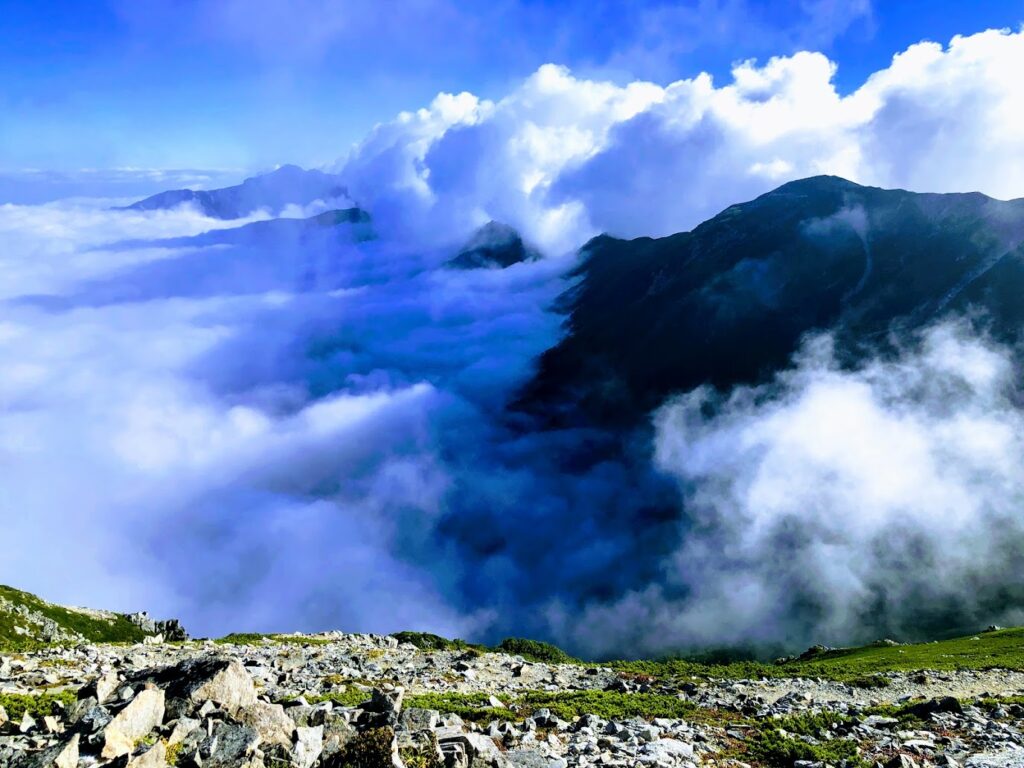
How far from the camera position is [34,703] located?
2503cm

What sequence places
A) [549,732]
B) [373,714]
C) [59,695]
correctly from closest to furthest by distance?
[373,714] → [549,732] → [59,695]

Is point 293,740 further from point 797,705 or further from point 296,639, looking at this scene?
point 296,639

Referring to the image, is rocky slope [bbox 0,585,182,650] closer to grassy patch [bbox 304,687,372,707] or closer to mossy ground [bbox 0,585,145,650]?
mossy ground [bbox 0,585,145,650]

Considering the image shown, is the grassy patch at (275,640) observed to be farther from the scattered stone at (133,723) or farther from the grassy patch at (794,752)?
the grassy patch at (794,752)

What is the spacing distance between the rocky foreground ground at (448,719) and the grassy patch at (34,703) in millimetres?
105

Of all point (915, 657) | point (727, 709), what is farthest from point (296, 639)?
point (915, 657)

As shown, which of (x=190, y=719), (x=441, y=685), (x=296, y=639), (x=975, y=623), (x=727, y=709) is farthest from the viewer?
(x=975, y=623)

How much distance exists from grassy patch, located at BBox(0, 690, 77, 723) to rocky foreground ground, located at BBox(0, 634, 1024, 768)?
0.10m

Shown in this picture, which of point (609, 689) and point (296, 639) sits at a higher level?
point (296, 639)

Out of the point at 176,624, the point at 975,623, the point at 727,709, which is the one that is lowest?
the point at 975,623

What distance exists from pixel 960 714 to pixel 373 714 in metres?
29.5

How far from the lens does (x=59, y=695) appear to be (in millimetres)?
27594

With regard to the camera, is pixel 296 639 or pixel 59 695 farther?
pixel 296 639

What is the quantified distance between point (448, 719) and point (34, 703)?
686 inches
